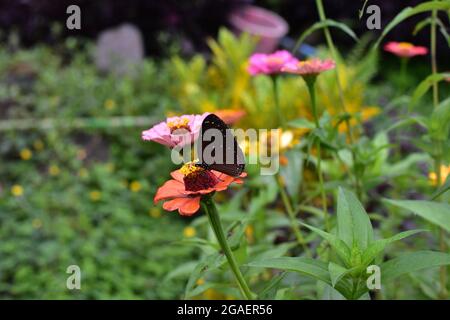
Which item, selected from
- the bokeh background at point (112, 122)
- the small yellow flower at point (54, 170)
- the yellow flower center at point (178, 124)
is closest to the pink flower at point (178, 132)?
the yellow flower center at point (178, 124)

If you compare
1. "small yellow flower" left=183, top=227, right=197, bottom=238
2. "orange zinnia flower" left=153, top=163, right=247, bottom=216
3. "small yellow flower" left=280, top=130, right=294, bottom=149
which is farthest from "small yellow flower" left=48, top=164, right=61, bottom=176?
"orange zinnia flower" left=153, top=163, right=247, bottom=216

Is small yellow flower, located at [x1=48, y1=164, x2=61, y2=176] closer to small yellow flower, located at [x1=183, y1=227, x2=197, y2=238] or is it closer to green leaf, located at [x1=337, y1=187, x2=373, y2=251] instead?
small yellow flower, located at [x1=183, y1=227, x2=197, y2=238]

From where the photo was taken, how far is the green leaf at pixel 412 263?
0.56 metres

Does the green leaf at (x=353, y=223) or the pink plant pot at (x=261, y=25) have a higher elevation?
the pink plant pot at (x=261, y=25)

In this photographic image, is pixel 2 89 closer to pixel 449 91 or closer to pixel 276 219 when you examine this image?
pixel 276 219

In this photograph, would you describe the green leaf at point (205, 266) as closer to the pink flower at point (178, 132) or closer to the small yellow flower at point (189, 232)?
the pink flower at point (178, 132)

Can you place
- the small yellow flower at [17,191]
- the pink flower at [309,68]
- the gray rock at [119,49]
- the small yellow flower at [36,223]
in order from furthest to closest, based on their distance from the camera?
the gray rock at [119,49], the small yellow flower at [17,191], the small yellow flower at [36,223], the pink flower at [309,68]

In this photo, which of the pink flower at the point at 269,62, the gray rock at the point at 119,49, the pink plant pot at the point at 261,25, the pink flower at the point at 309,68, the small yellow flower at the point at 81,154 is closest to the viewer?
the pink flower at the point at 309,68

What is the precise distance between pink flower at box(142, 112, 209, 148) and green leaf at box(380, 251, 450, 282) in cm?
23

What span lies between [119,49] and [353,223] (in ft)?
7.51

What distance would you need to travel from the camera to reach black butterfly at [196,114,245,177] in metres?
0.57

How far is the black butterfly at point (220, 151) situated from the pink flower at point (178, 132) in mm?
15
